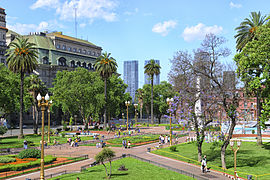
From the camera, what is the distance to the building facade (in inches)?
3765

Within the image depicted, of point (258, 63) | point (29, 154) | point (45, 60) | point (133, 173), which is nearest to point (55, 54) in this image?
point (45, 60)

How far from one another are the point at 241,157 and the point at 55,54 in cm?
8268

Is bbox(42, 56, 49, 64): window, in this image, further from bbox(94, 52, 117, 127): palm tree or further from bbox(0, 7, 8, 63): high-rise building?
bbox(94, 52, 117, 127): palm tree

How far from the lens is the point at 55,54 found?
98.8m

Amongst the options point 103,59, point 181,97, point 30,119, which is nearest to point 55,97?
point 103,59

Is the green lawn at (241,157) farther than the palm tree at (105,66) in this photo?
No

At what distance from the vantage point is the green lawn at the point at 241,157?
79.3ft

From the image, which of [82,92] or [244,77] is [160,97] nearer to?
[82,92]

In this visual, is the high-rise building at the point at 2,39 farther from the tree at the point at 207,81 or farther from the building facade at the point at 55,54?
the tree at the point at 207,81

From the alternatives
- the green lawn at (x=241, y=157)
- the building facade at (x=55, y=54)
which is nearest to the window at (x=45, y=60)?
the building facade at (x=55, y=54)

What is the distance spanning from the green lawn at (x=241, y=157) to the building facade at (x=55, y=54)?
7049 cm

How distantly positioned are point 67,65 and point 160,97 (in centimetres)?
3681

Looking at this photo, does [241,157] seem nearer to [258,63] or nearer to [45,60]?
[258,63]

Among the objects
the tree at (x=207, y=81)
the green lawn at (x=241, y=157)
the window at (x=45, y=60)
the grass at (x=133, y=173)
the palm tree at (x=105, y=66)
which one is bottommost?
the green lawn at (x=241, y=157)
